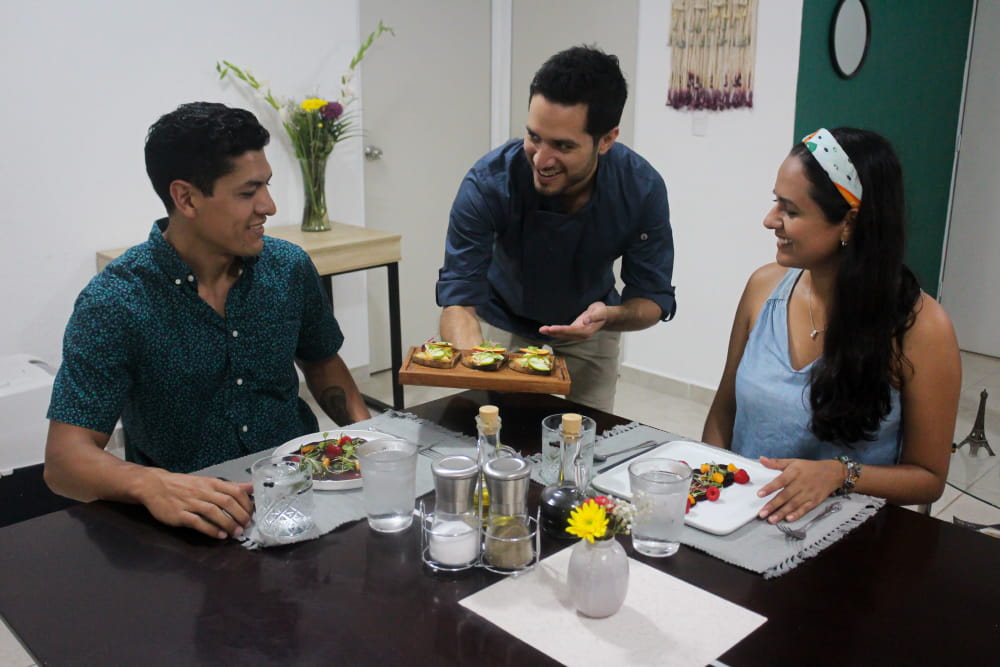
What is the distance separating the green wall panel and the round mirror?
35 mm

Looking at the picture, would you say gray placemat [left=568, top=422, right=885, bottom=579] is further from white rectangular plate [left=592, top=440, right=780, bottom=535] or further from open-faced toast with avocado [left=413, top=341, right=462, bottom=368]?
open-faced toast with avocado [left=413, top=341, right=462, bottom=368]

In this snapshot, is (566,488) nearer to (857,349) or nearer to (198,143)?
(857,349)

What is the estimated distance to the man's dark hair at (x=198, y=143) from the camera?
156cm

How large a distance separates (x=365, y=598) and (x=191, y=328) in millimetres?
752

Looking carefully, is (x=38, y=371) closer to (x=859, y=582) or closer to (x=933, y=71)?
(x=859, y=582)

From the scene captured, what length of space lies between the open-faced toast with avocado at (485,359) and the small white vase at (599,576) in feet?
1.95

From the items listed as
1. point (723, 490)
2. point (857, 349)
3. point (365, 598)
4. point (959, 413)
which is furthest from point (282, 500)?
point (959, 413)

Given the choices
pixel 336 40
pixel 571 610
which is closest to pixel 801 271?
pixel 571 610

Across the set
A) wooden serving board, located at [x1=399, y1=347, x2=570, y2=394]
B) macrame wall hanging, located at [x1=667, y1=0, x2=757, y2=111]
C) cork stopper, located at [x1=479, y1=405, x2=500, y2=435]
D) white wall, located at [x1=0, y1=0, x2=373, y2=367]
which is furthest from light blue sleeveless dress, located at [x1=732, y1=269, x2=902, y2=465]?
white wall, located at [x1=0, y1=0, x2=373, y2=367]

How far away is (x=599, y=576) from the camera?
40.3 inches

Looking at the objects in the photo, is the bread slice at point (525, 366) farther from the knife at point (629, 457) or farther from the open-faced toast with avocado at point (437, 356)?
the knife at point (629, 457)

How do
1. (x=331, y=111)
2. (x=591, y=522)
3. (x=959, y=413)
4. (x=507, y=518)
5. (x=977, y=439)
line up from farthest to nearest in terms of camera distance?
(x=959, y=413), (x=331, y=111), (x=977, y=439), (x=507, y=518), (x=591, y=522)

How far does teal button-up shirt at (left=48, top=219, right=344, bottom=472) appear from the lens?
149 centimetres

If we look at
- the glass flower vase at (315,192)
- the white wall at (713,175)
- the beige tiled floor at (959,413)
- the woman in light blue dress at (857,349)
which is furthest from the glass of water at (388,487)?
the white wall at (713,175)
